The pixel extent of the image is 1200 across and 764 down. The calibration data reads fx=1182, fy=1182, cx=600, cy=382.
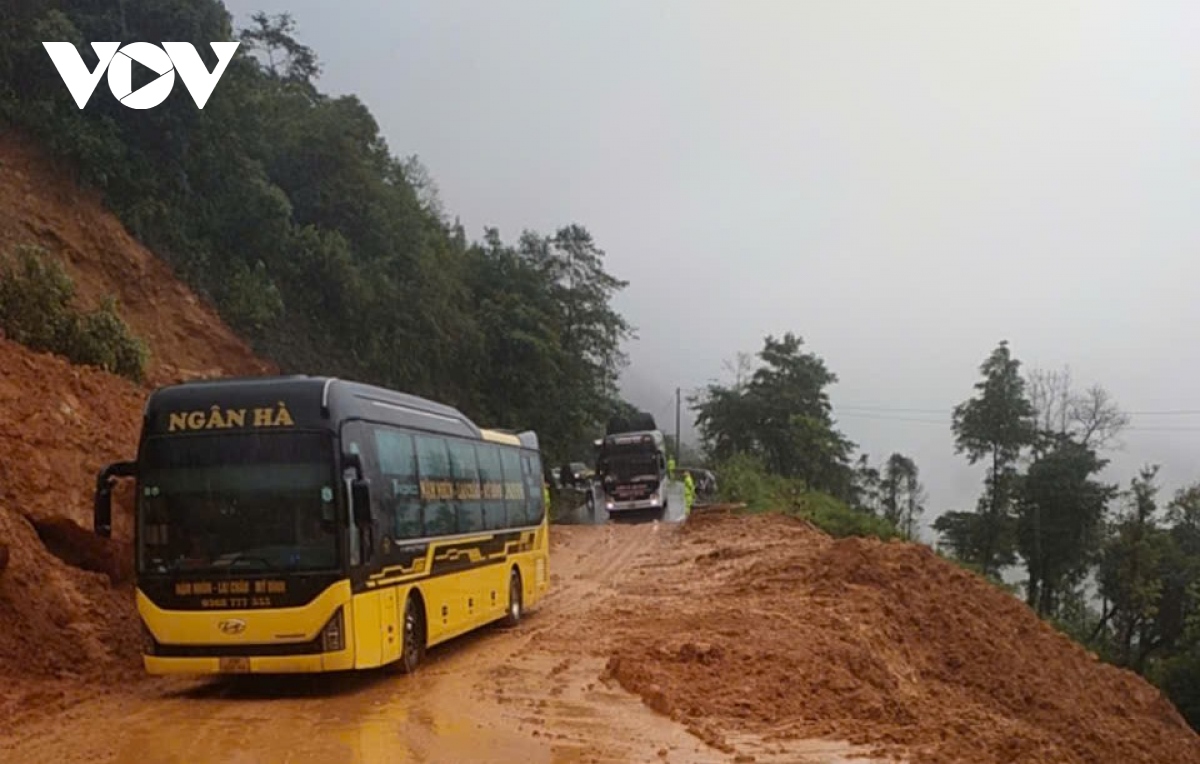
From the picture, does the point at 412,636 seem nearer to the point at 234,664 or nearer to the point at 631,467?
the point at 234,664

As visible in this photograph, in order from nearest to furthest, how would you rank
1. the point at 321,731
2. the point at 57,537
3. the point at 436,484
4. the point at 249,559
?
the point at 321,731 < the point at 249,559 < the point at 436,484 < the point at 57,537

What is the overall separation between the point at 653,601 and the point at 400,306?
22553 mm

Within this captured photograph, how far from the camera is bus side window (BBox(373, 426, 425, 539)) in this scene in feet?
41.4

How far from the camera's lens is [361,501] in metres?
11.5

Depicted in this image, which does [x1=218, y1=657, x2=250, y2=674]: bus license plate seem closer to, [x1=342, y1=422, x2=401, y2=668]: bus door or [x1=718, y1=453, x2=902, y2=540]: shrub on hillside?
[x1=342, y1=422, x2=401, y2=668]: bus door

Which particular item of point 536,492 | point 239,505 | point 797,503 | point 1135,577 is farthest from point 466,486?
point 1135,577

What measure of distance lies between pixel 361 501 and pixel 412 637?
7.99 ft

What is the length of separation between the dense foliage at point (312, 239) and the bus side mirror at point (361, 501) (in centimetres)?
2174

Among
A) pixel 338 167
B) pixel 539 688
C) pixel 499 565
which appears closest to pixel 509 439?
pixel 499 565

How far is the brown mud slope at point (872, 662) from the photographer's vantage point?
10945mm

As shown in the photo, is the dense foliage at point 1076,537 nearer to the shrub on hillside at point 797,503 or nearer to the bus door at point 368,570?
the shrub on hillside at point 797,503

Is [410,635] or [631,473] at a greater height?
[631,473]

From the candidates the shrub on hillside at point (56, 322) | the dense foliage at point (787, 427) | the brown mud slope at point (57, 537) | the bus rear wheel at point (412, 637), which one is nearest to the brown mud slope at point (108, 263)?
the shrub on hillside at point (56, 322)

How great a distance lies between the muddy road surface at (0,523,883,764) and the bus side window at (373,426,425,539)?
165cm
